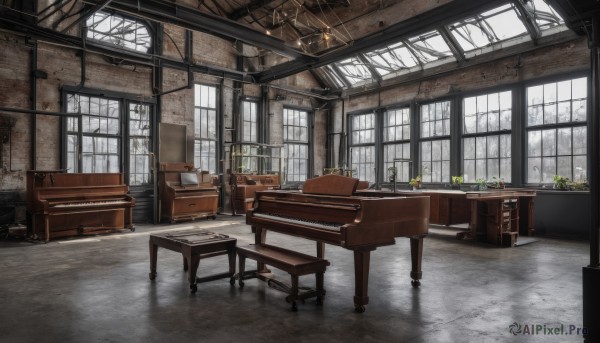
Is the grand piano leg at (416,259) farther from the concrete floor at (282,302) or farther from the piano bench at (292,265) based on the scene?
the piano bench at (292,265)

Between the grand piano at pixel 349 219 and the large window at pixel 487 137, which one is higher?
the large window at pixel 487 137

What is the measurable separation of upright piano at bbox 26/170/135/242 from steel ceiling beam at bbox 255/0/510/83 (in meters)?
5.33

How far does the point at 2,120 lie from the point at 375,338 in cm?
829

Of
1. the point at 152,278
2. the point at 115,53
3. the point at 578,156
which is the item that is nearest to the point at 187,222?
the point at 115,53

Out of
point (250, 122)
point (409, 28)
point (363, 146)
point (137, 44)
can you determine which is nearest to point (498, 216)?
point (409, 28)

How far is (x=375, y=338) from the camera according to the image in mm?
2756

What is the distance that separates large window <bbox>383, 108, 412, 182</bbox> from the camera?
36.8ft

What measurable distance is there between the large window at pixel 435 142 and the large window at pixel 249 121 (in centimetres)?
496

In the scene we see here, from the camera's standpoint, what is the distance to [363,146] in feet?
41.3

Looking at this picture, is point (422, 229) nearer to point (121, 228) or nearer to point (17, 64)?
point (121, 228)

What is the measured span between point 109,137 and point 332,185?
24.1ft

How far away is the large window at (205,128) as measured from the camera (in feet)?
35.7

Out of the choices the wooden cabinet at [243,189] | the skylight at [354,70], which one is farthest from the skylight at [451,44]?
the wooden cabinet at [243,189]

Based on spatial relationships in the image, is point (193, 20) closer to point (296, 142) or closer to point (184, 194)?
point (184, 194)
